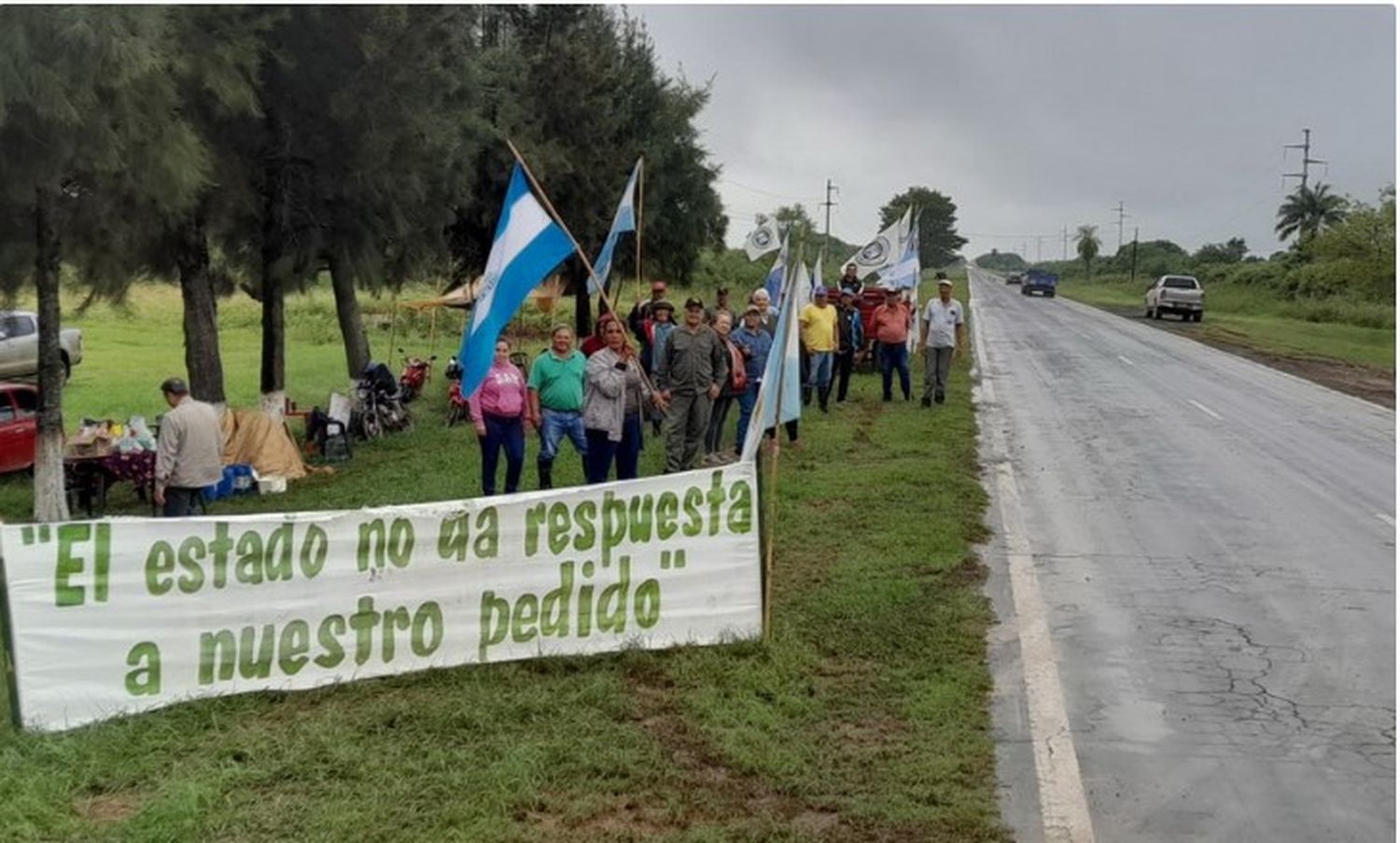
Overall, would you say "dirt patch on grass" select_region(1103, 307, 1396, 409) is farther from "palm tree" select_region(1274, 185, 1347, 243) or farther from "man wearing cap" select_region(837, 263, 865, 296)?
"palm tree" select_region(1274, 185, 1347, 243)

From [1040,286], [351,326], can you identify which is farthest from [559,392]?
[1040,286]

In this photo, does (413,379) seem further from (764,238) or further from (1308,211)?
(1308,211)

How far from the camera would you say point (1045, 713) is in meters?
6.08

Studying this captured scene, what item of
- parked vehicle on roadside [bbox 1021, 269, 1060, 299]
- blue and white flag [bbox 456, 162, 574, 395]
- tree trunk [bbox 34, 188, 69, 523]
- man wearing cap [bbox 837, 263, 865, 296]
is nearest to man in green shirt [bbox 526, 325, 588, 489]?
blue and white flag [bbox 456, 162, 574, 395]

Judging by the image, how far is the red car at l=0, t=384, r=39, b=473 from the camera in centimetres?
1516

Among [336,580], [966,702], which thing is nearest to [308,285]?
[336,580]

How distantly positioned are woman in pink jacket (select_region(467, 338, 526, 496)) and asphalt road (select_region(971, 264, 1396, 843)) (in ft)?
13.2

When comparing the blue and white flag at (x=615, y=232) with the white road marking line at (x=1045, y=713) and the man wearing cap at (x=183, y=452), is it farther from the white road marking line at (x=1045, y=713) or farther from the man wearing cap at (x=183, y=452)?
the white road marking line at (x=1045, y=713)

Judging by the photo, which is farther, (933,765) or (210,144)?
(210,144)

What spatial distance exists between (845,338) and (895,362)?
1444 millimetres

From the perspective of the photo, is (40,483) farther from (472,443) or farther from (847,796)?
(847,796)

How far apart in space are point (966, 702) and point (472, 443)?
36.1ft

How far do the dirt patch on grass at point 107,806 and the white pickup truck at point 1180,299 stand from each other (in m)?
46.1

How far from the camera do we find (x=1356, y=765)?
553cm
